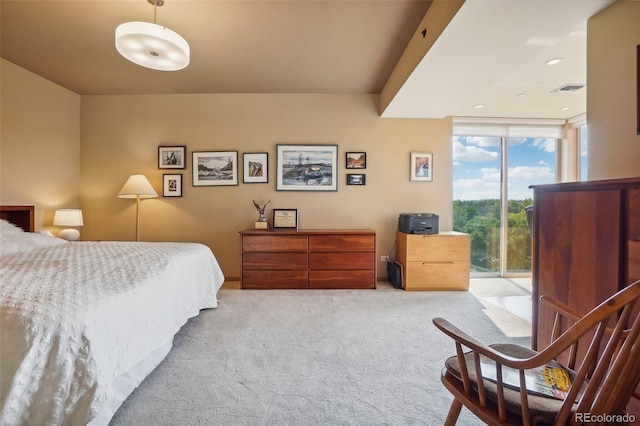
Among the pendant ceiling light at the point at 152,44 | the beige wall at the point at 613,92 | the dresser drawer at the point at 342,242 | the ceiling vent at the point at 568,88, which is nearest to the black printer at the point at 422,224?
the dresser drawer at the point at 342,242

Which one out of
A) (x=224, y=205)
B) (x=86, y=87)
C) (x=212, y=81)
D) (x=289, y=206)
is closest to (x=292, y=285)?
(x=289, y=206)

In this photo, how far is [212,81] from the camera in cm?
341

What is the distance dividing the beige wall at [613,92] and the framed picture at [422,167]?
2.24m

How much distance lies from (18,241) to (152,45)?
2.13m

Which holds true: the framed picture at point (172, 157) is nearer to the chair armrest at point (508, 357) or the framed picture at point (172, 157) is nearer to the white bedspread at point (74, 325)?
the white bedspread at point (74, 325)

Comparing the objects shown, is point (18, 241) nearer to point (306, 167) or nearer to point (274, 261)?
point (274, 261)

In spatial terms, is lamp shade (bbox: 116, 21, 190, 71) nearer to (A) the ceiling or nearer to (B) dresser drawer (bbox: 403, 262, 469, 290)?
(A) the ceiling

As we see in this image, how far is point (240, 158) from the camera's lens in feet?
12.6

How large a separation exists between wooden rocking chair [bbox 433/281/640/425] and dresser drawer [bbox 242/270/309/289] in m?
2.48

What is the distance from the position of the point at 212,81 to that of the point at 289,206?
6.25 ft

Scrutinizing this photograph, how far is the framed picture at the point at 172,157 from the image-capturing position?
381cm
